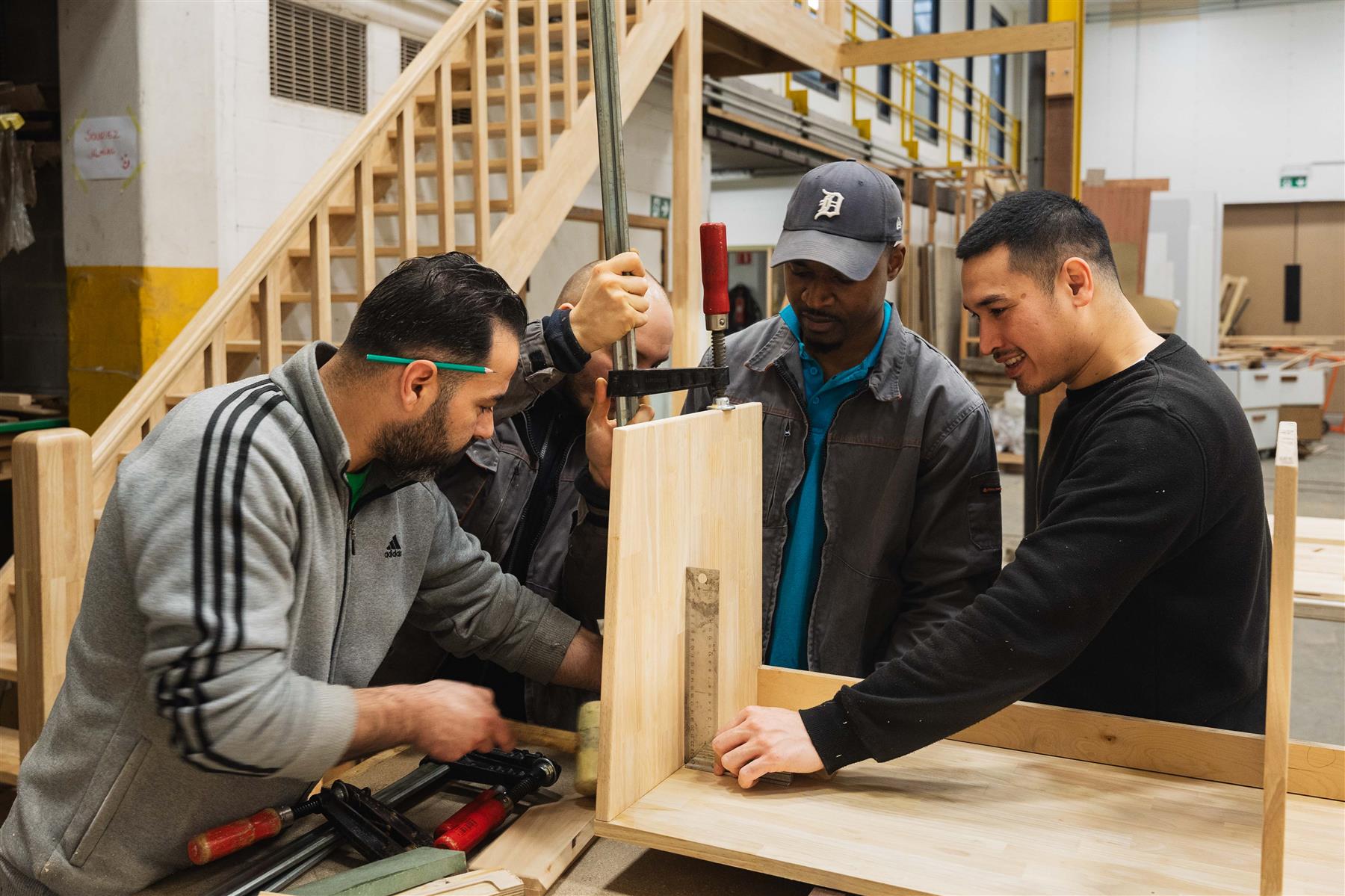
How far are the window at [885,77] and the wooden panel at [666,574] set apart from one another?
12732mm

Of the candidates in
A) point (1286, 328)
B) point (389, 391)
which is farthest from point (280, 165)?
point (1286, 328)

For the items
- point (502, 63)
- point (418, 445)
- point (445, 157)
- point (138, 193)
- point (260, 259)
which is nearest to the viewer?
point (418, 445)

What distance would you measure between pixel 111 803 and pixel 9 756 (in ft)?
6.02

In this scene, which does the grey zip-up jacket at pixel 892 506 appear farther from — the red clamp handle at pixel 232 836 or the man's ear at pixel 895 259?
the red clamp handle at pixel 232 836

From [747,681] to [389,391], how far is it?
2.42 ft

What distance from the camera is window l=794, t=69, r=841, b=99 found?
11.9 meters

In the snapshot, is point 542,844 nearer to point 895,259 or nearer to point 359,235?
point 895,259

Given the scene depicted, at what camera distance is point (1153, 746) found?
149 centimetres

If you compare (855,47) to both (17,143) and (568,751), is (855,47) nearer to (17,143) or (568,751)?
(17,143)

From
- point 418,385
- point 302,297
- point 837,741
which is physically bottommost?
point 837,741

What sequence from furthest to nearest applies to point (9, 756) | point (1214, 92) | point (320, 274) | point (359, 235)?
1. point (1214, 92)
2. point (359, 235)
3. point (320, 274)
4. point (9, 756)

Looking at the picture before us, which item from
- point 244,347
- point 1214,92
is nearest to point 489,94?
point 244,347

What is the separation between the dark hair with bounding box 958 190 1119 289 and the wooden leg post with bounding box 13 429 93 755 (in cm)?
160

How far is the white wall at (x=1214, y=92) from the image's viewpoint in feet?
16.3
